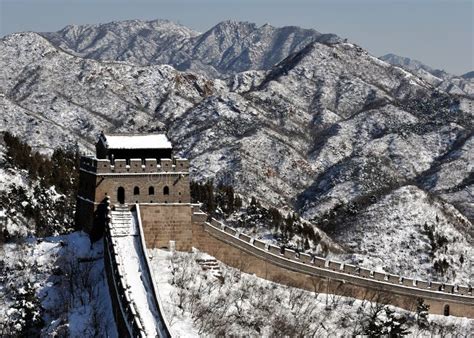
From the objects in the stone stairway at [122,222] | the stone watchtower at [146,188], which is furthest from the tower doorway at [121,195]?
the stone stairway at [122,222]

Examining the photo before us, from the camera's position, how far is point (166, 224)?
4581cm

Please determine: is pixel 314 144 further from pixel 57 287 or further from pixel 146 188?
pixel 57 287

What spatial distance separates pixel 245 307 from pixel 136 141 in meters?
12.5

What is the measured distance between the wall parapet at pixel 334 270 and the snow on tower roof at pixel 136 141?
5.98 m

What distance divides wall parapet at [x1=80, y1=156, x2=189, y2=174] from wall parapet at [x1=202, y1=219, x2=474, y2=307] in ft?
15.2

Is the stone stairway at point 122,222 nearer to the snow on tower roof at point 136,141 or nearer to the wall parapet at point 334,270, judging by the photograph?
the snow on tower roof at point 136,141

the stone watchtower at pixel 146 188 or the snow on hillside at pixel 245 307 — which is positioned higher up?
the stone watchtower at pixel 146 188

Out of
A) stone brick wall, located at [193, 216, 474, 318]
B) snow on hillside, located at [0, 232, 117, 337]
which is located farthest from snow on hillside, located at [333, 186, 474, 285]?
snow on hillside, located at [0, 232, 117, 337]

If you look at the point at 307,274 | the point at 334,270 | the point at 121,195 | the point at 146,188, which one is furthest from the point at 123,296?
the point at 334,270

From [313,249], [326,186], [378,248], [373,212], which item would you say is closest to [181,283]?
[313,249]

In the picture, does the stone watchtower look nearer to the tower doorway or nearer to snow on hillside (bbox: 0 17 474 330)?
the tower doorway

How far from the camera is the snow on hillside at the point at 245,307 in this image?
1556 inches

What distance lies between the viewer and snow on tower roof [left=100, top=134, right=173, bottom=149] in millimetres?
46781

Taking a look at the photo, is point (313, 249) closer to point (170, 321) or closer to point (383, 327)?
point (383, 327)
